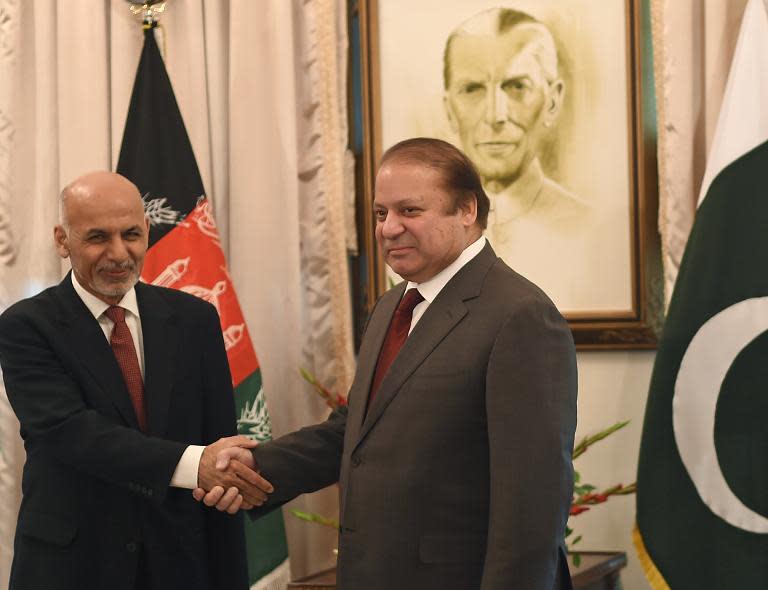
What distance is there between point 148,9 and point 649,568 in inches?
101

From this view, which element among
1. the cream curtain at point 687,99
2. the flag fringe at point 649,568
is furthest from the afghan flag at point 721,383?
the cream curtain at point 687,99

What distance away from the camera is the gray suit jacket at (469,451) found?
2.03 m

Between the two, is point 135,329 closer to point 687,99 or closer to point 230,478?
point 230,478

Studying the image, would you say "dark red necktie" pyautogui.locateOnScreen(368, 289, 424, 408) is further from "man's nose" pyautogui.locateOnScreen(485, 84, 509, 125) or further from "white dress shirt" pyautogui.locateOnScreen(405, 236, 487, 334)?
"man's nose" pyautogui.locateOnScreen(485, 84, 509, 125)

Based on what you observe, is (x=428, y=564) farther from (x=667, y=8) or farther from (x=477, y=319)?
(x=667, y=8)

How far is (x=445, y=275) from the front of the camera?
2316 millimetres

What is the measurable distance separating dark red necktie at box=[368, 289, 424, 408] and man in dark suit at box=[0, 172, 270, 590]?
0.52 m

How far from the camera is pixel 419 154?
230cm

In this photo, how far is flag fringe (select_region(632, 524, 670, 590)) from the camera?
3.09 metres

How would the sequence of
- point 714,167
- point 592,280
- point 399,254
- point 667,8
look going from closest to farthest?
point 399,254 < point 714,167 < point 667,8 < point 592,280

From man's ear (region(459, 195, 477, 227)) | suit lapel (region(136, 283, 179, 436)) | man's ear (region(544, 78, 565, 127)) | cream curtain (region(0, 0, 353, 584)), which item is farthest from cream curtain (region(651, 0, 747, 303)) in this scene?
suit lapel (region(136, 283, 179, 436))

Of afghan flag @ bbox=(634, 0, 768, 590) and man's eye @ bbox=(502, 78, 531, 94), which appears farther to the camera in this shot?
man's eye @ bbox=(502, 78, 531, 94)

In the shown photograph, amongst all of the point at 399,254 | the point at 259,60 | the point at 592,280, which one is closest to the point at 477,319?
the point at 399,254

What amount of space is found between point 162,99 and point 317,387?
3.81 ft
